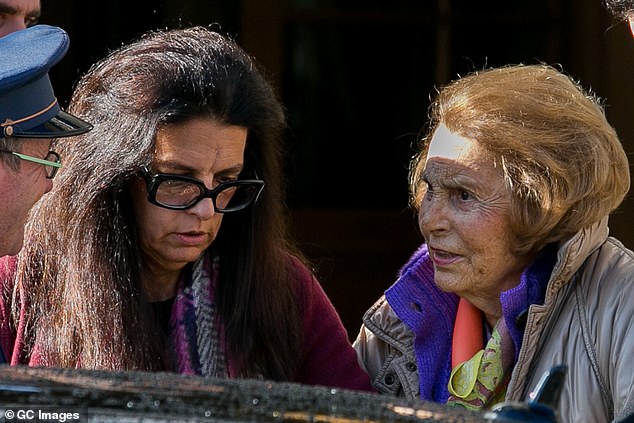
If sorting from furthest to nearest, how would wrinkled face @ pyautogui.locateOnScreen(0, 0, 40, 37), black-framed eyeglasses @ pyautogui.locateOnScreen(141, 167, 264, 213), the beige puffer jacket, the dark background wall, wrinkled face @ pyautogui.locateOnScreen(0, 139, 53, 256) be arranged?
the dark background wall → wrinkled face @ pyautogui.locateOnScreen(0, 0, 40, 37) → black-framed eyeglasses @ pyautogui.locateOnScreen(141, 167, 264, 213) → the beige puffer jacket → wrinkled face @ pyautogui.locateOnScreen(0, 139, 53, 256)

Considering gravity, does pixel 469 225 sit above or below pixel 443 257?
above

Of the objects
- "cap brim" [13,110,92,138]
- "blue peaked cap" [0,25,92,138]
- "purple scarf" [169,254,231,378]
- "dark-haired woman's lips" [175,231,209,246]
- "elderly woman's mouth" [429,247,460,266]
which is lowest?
"purple scarf" [169,254,231,378]

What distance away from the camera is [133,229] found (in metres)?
3.05

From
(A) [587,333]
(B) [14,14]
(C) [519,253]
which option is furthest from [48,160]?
(A) [587,333]

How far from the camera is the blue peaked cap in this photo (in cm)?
257

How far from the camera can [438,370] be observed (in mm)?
3121

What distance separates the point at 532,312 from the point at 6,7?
161 cm

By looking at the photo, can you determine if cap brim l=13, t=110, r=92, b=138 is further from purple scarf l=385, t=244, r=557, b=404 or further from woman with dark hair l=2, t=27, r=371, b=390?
purple scarf l=385, t=244, r=557, b=404

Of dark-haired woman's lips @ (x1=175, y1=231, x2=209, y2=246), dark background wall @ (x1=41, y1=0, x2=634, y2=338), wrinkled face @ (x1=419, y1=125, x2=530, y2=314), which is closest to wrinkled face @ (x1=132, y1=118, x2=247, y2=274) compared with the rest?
dark-haired woman's lips @ (x1=175, y1=231, x2=209, y2=246)

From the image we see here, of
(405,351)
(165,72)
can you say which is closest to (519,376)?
(405,351)

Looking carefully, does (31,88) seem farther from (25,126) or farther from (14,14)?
(14,14)

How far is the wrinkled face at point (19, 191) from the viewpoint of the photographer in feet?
8.39

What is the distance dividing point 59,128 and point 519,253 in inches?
46.3

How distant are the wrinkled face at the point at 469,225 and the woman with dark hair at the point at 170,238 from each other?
0.38 metres
